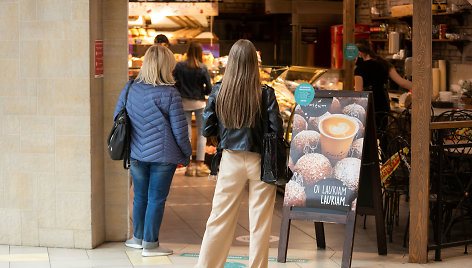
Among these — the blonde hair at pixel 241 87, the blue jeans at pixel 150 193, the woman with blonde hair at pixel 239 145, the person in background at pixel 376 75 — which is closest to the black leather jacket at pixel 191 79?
the person in background at pixel 376 75

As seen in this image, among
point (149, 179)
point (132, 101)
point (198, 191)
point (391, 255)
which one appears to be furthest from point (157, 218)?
point (198, 191)

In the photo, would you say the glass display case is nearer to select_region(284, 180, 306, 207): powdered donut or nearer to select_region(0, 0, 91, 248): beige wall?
select_region(284, 180, 306, 207): powdered donut

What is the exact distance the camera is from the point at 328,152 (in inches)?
217

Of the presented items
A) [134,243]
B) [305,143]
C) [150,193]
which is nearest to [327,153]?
[305,143]

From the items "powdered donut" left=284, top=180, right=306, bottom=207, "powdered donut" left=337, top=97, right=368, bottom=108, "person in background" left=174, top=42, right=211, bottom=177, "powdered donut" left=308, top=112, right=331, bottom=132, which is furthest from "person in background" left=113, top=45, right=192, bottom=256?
"person in background" left=174, top=42, right=211, bottom=177

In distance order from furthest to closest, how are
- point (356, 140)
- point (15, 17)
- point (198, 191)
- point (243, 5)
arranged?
point (243, 5)
point (198, 191)
point (15, 17)
point (356, 140)

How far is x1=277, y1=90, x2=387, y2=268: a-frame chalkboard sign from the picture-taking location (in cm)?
536

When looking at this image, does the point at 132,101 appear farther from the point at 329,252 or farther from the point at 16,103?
the point at 329,252

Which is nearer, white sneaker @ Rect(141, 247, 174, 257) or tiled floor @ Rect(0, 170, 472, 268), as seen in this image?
tiled floor @ Rect(0, 170, 472, 268)

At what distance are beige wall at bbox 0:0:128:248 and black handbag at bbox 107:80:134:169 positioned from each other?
0.36 metres

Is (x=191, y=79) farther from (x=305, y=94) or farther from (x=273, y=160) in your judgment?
(x=273, y=160)

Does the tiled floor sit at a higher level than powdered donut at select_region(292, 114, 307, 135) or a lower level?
lower

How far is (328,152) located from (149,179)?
1403 millimetres

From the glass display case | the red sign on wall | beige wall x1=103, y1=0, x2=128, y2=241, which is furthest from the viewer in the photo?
the glass display case
